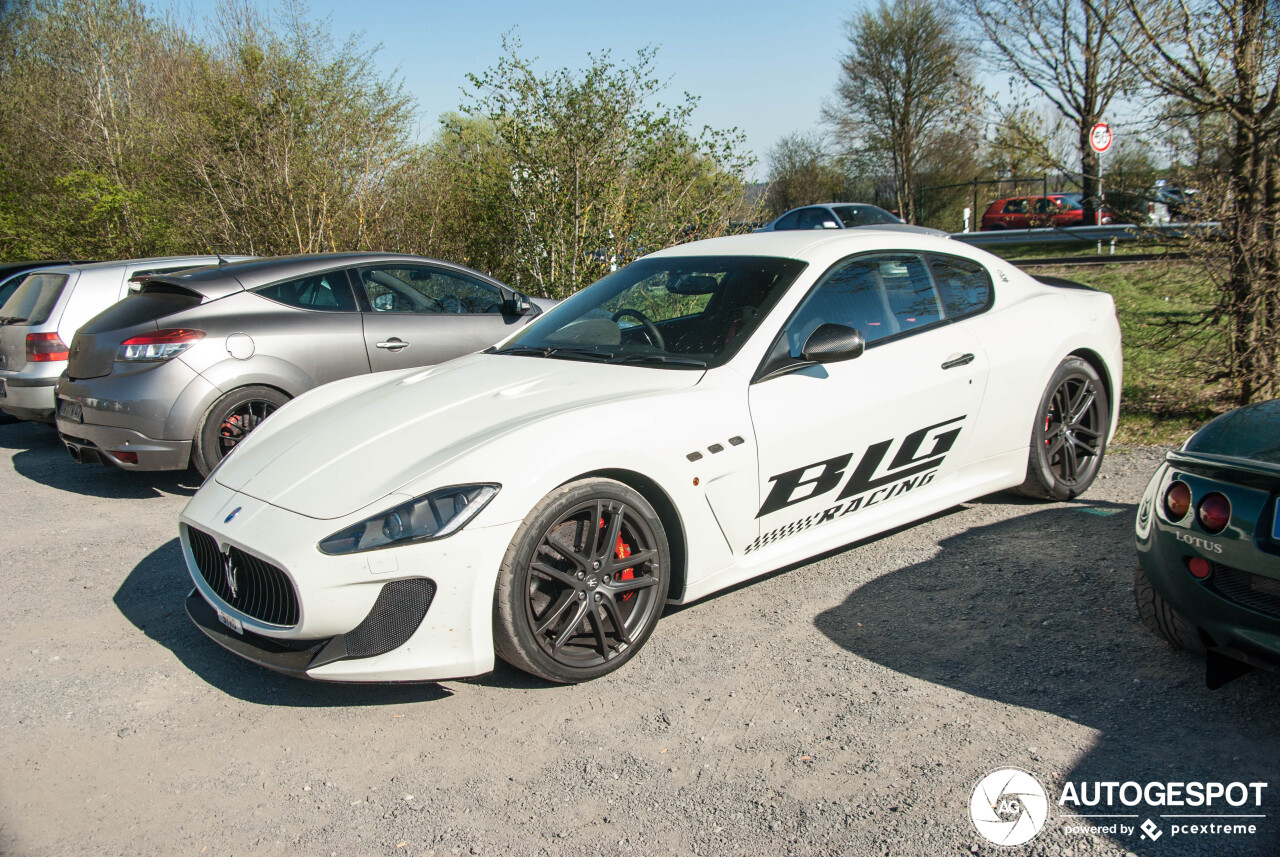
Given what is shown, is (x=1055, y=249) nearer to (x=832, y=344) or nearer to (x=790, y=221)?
(x=790, y=221)

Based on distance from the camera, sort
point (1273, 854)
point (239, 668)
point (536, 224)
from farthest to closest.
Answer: point (536, 224), point (239, 668), point (1273, 854)

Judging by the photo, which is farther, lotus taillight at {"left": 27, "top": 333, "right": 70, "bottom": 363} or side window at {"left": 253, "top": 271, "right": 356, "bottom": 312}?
lotus taillight at {"left": 27, "top": 333, "right": 70, "bottom": 363}

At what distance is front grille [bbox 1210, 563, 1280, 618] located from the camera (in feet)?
8.91

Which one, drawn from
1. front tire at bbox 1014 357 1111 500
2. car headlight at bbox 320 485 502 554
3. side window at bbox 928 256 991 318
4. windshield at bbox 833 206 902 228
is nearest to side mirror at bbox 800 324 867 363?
side window at bbox 928 256 991 318

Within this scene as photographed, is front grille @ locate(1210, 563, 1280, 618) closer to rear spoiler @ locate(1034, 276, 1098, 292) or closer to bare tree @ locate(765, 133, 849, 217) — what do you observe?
rear spoiler @ locate(1034, 276, 1098, 292)

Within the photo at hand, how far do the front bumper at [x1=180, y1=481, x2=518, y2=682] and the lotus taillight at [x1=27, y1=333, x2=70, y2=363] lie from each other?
537cm

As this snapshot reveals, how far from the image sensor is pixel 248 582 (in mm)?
3295

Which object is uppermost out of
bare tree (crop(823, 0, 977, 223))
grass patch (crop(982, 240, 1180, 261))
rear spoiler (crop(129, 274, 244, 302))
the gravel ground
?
bare tree (crop(823, 0, 977, 223))

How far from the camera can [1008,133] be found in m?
7.02

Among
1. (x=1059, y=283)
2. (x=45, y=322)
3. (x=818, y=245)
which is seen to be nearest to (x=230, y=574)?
(x=818, y=245)

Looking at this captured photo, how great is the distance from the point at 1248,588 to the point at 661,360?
88.6 inches

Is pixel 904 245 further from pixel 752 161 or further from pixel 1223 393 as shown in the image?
pixel 752 161

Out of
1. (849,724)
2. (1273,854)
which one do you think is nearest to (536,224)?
(849,724)

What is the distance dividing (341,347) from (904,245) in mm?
4039
